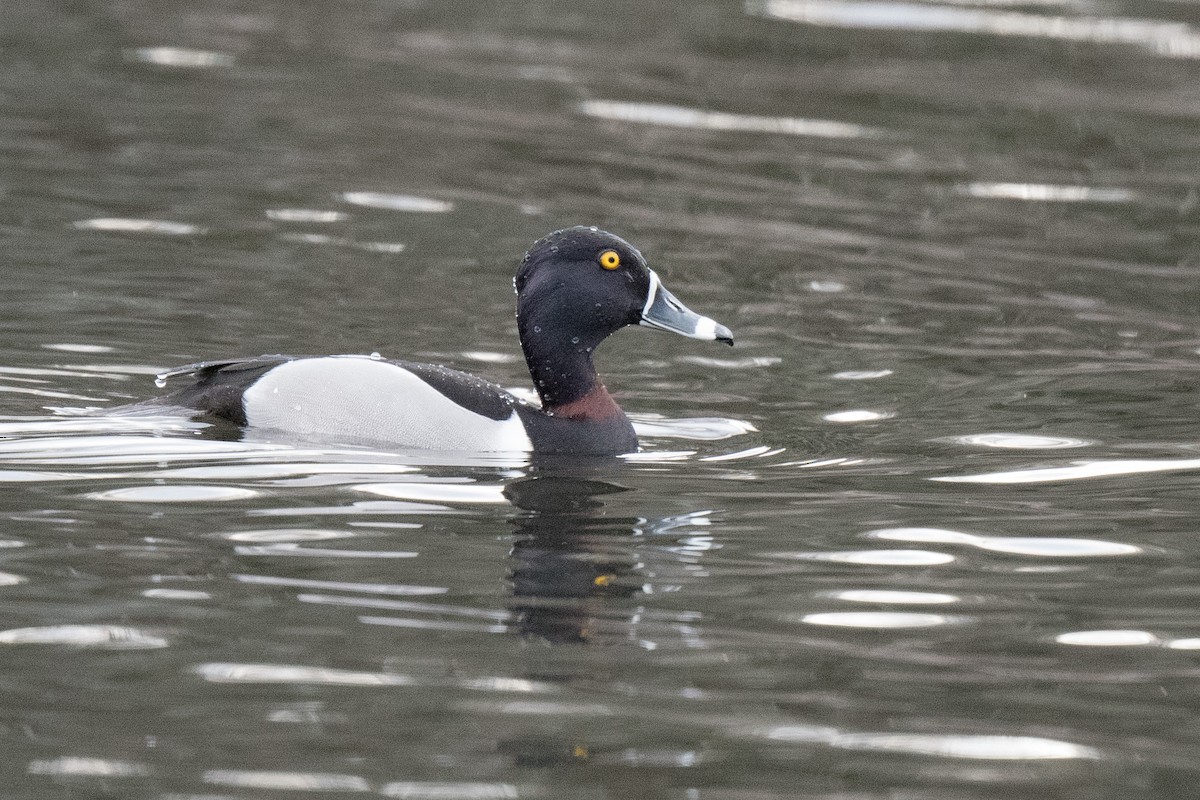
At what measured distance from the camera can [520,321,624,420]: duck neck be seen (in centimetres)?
892

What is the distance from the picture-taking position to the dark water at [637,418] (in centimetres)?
519

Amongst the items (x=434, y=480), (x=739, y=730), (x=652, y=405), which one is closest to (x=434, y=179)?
(x=652, y=405)

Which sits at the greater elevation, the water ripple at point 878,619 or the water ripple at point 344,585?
the water ripple at point 344,585

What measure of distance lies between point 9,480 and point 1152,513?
14.2 ft

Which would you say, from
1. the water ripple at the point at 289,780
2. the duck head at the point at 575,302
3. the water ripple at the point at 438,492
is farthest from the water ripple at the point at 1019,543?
the water ripple at the point at 289,780

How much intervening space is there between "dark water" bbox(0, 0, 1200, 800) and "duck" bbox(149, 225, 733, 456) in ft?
0.76

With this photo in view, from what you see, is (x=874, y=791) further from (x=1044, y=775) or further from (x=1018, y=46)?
(x=1018, y=46)

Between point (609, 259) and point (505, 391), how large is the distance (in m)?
0.76

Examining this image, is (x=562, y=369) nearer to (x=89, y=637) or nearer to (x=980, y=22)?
(x=89, y=637)

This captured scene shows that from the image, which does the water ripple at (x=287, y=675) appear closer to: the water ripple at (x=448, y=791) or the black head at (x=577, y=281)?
the water ripple at (x=448, y=791)

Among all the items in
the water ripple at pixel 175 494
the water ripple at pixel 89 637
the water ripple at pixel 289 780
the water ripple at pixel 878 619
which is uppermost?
the water ripple at pixel 289 780

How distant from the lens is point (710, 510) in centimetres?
762

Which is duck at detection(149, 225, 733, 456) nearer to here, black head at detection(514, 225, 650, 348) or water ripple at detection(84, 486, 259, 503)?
black head at detection(514, 225, 650, 348)

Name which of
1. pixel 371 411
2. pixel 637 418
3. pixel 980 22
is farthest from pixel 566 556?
pixel 980 22
